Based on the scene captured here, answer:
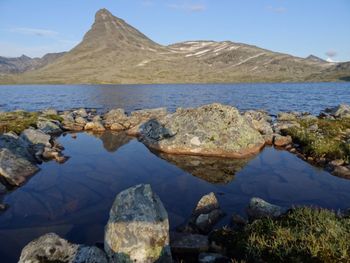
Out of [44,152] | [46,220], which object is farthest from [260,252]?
[44,152]

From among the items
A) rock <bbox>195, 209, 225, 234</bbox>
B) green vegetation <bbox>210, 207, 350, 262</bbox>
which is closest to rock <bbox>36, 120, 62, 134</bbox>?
rock <bbox>195, 209, 225, 234</bbox>

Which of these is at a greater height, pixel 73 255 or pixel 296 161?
pixel 73 255

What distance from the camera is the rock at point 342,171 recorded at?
17150mm

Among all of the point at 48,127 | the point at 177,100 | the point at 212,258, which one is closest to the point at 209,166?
the point at 212,258

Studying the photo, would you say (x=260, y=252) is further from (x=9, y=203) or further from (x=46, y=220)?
(x=9, y=203)

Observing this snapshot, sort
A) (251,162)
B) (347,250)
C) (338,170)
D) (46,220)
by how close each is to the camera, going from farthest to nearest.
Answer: (251,162), (338,170), (46,220), (347,250)

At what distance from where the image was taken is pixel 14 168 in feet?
54.6

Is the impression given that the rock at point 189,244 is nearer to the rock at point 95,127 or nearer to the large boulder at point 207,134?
the large boulder at point 207,134

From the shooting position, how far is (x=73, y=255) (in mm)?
8984

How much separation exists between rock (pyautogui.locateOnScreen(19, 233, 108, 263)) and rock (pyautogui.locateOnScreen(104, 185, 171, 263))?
1.28ft

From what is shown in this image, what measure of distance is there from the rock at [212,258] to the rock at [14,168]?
10.6 meters

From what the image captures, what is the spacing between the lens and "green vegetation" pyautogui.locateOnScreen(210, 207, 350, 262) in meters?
7.65

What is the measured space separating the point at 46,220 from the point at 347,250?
9.93 m

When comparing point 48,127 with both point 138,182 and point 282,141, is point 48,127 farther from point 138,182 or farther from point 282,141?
point 282,141
